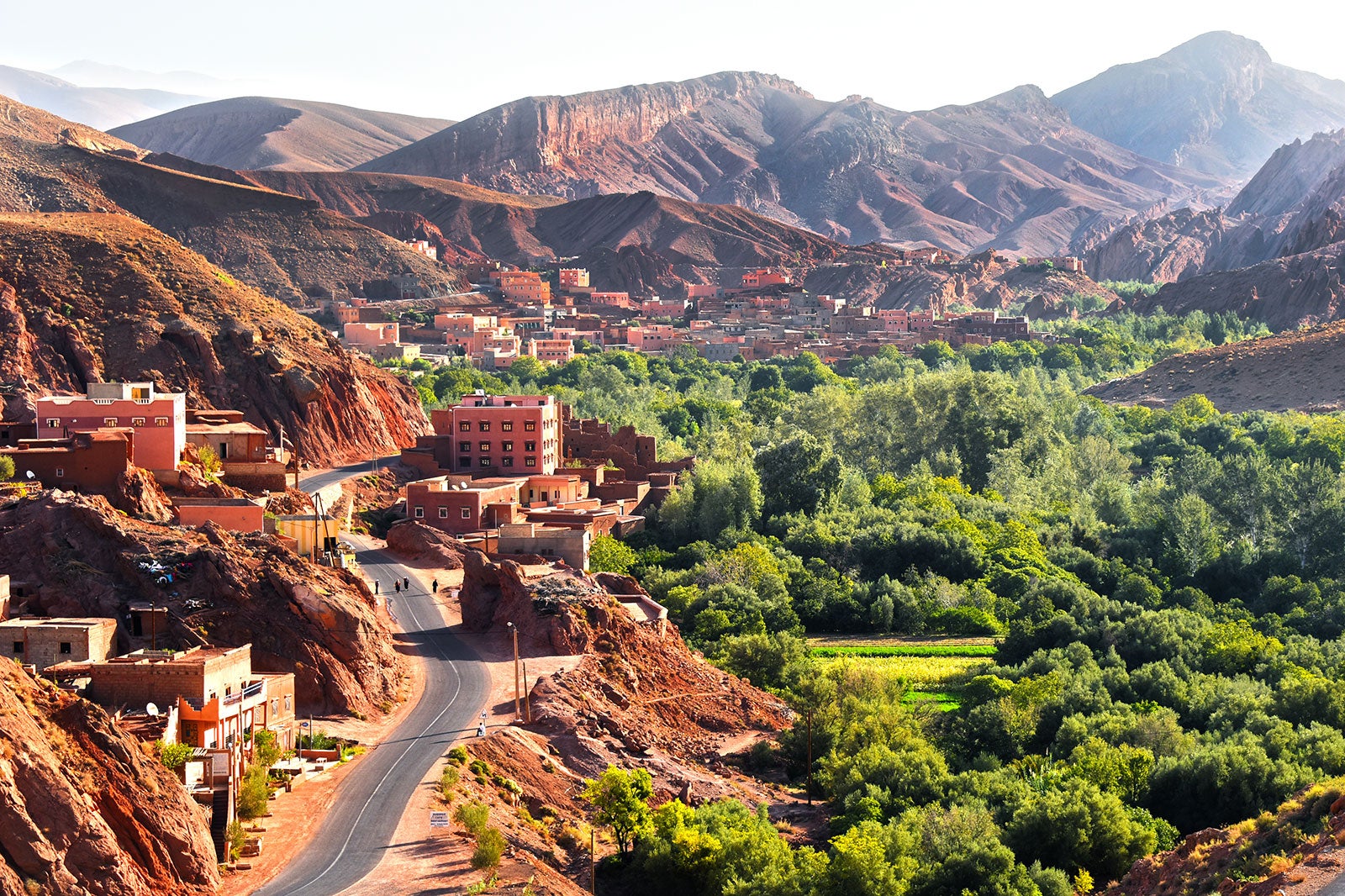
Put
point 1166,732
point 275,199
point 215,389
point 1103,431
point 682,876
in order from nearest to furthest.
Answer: point 682,876, point 1166,732, point 215,389, point 1103,431, point 275,199

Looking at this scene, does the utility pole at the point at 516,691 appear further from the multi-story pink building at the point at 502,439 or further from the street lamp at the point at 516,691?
the multi-story pink building at the point at 502,439

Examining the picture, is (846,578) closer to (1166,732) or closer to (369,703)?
(1166,732)

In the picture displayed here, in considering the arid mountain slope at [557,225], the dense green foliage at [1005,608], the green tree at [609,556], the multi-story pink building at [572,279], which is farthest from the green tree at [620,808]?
the arid mountain slope at [557,225]

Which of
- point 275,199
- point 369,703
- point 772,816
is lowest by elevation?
point 772,816

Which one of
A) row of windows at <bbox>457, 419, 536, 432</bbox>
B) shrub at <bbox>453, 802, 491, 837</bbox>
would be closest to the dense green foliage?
shrub at <bbox>453, 802, 491, 837</bbox>

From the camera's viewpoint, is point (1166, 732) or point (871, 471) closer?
point (1166, 732)

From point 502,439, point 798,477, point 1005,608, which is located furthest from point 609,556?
point 798,477

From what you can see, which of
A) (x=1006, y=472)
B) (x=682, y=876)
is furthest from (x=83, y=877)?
(x=1006, y=472)
